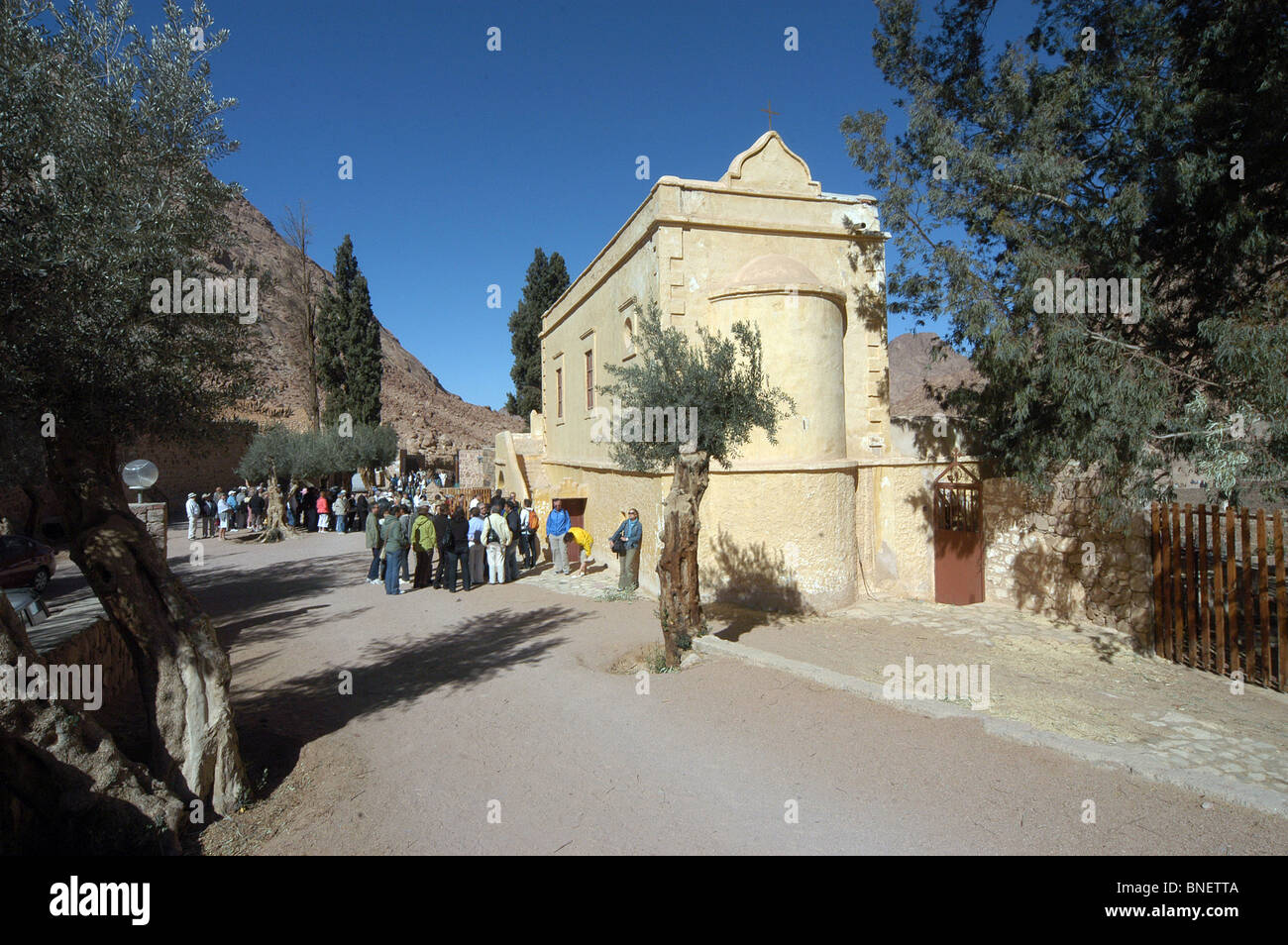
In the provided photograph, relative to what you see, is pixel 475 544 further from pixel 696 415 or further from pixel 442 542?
pixel 696 415

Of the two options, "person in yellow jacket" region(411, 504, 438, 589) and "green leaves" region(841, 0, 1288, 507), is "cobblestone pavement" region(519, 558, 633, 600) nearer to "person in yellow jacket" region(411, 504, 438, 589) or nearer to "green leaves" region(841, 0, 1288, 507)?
"person in yellow jacket" region(411, 504, 438, 589)

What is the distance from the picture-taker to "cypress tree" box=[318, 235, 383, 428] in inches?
1431

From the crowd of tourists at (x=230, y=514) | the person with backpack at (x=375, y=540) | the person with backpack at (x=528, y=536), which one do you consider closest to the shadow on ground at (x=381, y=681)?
the person with backpack at (x=375, y=540)

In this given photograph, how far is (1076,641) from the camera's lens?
395 inches

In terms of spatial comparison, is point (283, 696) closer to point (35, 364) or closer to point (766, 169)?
point (35, 364)

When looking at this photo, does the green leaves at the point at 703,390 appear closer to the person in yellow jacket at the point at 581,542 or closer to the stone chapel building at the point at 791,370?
the stone chapel building at the point at 791,370

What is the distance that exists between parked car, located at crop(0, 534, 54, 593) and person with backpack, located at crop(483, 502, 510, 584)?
8.50 metres

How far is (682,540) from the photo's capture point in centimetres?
838

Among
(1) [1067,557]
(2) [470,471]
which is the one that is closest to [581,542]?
(1) [1067,557]

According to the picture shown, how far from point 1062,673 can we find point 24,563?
723 inches

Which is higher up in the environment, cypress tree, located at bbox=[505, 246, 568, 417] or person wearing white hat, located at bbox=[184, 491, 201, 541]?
cypress tree, located at bbox=[505, 246, 568, 417]

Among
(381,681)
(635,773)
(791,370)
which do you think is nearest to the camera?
(635,773)

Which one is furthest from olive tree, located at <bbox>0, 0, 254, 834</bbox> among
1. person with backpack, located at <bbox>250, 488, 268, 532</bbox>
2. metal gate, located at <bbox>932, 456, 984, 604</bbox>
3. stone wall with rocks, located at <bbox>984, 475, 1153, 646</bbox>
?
person with backpack, located at <bbox>250, 488, 268, 532</bbox>

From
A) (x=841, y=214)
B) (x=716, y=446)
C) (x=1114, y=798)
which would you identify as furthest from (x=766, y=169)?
(x=1114, y=798)
